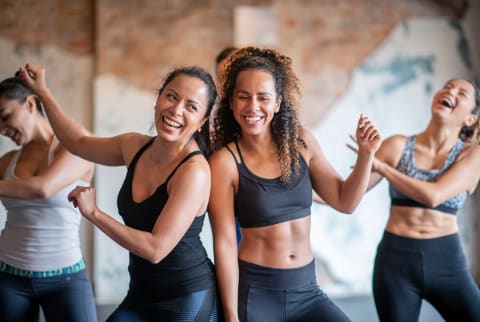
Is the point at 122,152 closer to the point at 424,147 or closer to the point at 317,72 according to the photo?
the point at 424,147

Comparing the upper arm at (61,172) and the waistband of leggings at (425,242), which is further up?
the upper arm at (61,172)

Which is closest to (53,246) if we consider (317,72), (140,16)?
(140,16)

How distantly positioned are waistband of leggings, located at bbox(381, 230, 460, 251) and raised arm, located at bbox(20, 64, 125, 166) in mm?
1363

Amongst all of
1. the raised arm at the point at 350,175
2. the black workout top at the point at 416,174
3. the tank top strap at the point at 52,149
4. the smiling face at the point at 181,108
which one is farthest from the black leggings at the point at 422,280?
the tank top strap at the point at 52,149

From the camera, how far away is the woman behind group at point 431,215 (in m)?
2.51

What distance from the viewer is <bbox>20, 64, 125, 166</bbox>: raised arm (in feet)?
6.96

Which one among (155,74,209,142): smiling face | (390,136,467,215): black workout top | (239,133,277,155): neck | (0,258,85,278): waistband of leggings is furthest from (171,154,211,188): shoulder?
(390,136,467,215): black workout top

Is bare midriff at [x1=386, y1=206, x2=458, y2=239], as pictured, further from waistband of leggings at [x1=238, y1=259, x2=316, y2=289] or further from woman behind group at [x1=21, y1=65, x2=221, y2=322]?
woman behind group at [x1=21, y1=65, x2=221, y2=322]

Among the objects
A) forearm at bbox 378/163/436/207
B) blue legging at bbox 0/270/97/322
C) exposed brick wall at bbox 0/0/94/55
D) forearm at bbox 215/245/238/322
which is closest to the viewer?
forearm at bbox 215/245/238/322

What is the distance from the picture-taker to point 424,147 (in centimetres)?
271

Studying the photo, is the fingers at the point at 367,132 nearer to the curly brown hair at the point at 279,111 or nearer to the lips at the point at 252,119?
the curly brown hair at the point at 279,111

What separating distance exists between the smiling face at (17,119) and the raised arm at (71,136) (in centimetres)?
30

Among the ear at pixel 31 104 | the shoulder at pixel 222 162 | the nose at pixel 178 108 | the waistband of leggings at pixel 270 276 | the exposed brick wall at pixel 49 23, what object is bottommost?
the waistband of leggings at pixel 270 276

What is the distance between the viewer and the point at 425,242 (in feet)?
8.43
